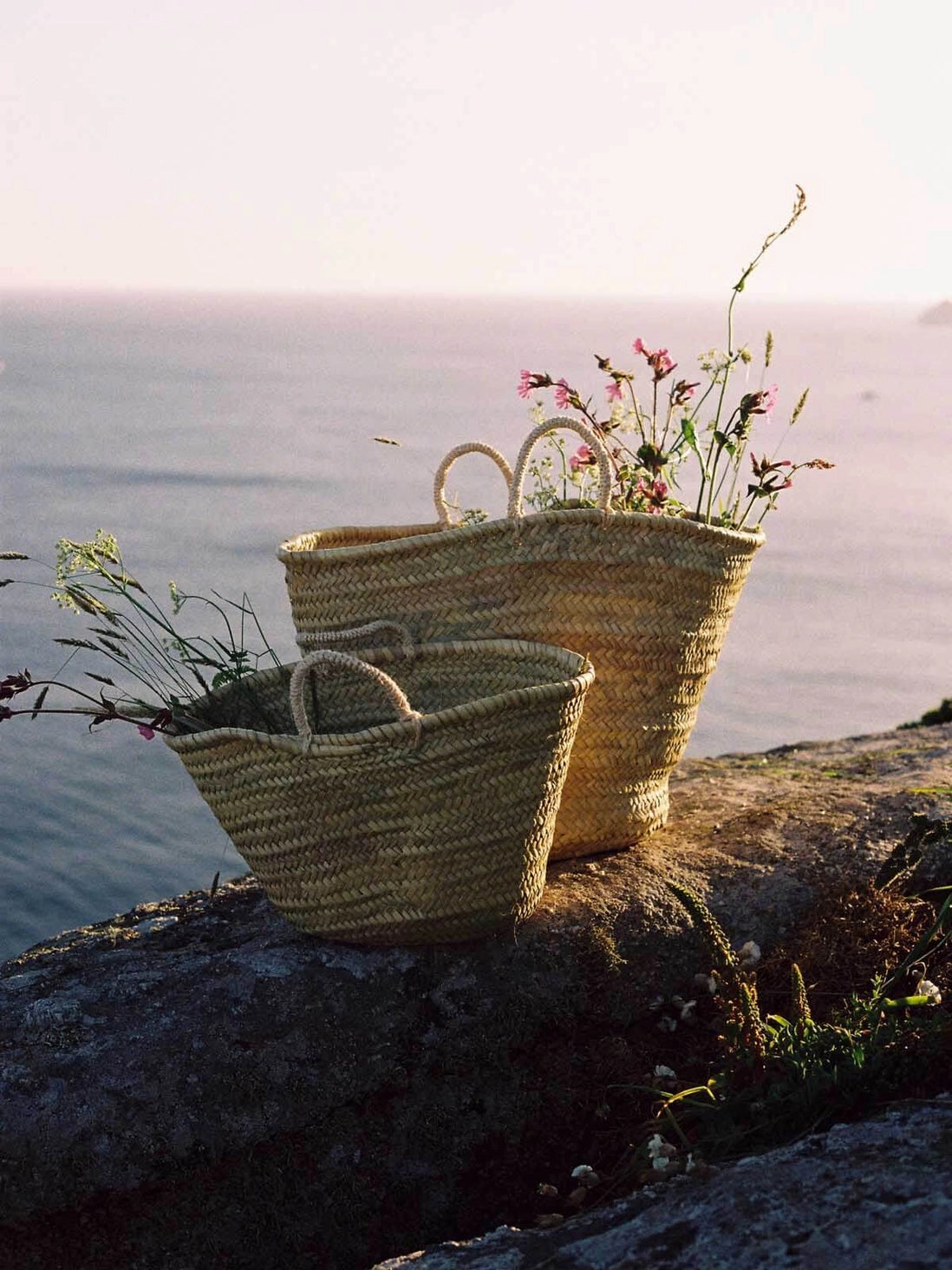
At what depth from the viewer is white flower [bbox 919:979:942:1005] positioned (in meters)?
2.90

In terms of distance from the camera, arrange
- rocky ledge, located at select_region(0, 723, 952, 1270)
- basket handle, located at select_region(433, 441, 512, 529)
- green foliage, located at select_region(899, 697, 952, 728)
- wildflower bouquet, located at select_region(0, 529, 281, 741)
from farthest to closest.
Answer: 1. green foliage, located at select_region(899, 697, 952, 728)
2. basket handle, located at select_region(433, 441, 512, 529)
3. wildflower bouquet, located at select_region(0, 529, 281, 741)
4. rocky ledge, located at select_region(0, 723, 952, 1270)

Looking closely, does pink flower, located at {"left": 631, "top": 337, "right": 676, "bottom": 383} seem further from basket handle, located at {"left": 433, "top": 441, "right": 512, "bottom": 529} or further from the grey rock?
the grey rock

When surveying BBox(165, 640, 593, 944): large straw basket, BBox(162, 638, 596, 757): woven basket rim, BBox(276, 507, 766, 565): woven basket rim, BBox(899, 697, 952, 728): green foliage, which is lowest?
BBox(899, 697, 952, 728): green foliage

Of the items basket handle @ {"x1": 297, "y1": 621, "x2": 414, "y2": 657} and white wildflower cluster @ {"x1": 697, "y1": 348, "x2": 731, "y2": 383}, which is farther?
white wildflower cluster @ {"x1": 697, "y1": 348, "x2": 731, "y2": 383}

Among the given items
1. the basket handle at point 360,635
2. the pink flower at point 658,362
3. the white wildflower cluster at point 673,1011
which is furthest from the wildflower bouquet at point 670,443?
the white wildflower cluster at point 673,1011

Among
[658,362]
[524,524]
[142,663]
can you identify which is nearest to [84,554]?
[142,663]

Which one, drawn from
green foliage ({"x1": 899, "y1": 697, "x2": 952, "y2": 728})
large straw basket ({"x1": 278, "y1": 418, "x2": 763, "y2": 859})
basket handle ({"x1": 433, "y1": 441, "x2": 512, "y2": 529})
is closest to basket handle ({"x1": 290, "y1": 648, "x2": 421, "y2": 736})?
large straw basket ({"x1": 278, "y1": 418, "x2": 763, "y2": 859})

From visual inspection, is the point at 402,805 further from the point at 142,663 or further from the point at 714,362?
the point at 714,362

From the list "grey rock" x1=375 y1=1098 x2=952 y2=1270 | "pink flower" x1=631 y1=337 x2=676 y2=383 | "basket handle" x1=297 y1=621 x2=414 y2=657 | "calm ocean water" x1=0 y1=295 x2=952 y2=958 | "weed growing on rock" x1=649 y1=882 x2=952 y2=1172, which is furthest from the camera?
"calm ocean water" x1=0 y1=295 x2=952 y2=958

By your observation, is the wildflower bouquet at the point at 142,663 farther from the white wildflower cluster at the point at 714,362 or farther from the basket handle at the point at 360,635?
the white wildflower cluster at the point at 714,362

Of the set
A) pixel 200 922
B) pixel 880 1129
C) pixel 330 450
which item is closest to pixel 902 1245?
pixel 880 1129

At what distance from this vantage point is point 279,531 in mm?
25594

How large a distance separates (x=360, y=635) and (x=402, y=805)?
0.52m

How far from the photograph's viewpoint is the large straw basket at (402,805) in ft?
9.78
